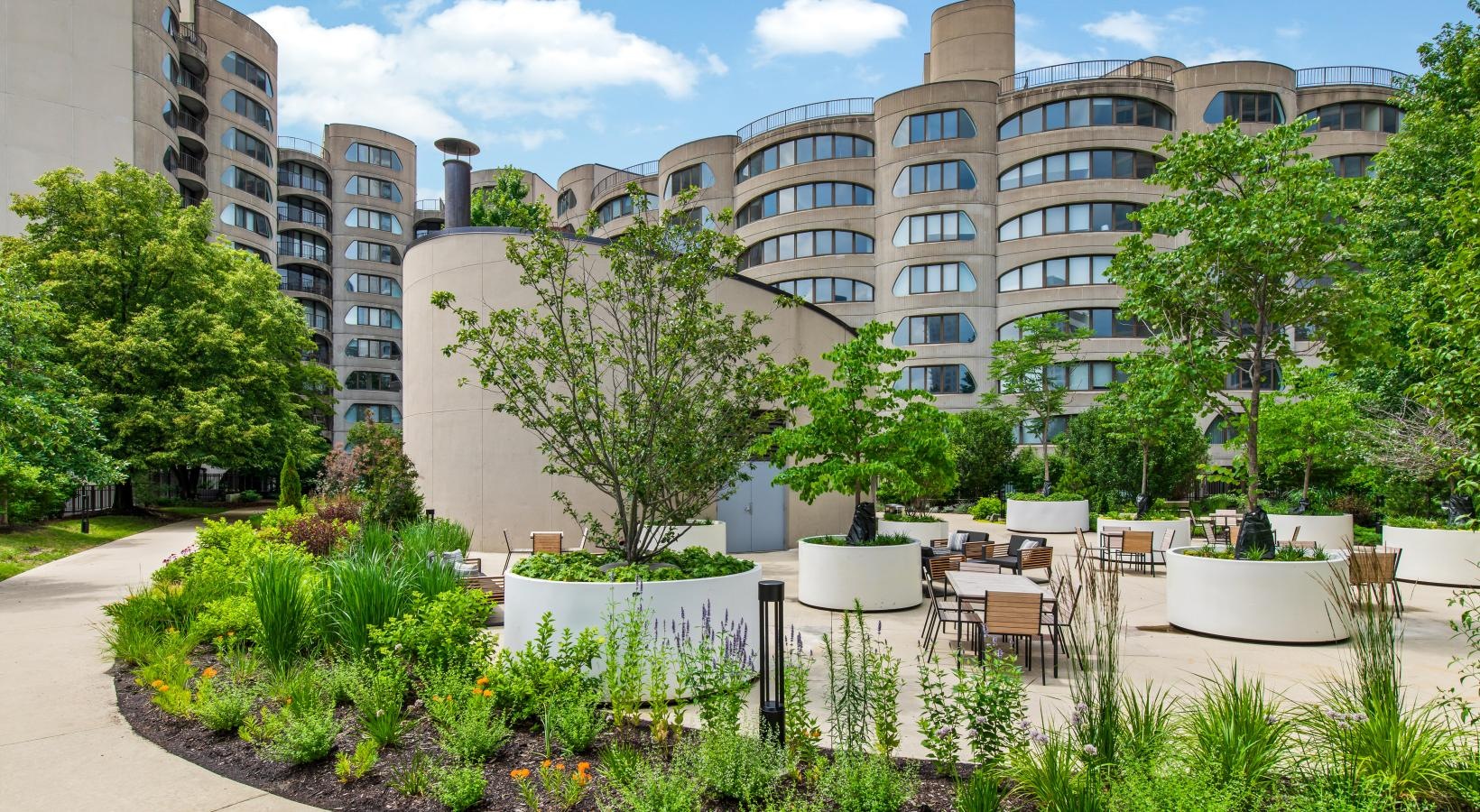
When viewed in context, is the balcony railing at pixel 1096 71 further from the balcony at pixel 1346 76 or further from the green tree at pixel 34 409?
the green tree at pixel 34 409

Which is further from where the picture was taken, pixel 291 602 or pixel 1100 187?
pixel 1100 187

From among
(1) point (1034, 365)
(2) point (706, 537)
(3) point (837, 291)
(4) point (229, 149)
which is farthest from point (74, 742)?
(4) point (229, 149)

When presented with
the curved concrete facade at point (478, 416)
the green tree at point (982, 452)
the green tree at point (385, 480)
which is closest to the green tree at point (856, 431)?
the curved concrete facade at point (478, 416)

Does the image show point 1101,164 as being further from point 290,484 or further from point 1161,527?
point 290,484

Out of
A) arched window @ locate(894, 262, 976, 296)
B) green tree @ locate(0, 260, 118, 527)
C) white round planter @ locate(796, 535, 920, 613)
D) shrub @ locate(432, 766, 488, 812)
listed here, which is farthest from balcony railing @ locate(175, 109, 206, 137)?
shrub @ locate(432, 766, 488, 812)

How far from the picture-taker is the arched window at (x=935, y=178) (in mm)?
44812

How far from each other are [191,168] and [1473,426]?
62.2 meters

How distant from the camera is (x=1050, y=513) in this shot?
25781mm

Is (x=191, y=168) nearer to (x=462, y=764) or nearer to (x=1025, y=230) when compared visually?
(x=1025, y=230)

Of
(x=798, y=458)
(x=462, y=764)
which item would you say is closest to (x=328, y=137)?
(x=798, y=458)

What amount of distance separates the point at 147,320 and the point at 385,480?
55.1 feet

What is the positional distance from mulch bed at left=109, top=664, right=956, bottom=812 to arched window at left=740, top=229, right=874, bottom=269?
43.7m

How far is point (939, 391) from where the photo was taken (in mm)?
45562

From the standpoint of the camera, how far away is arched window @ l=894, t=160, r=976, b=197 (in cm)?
4481
